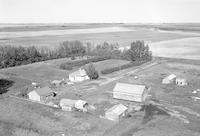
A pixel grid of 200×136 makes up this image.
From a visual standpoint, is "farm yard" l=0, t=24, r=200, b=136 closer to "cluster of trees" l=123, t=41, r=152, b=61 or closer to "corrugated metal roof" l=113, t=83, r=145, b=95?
"corrugated metal roof" l=113, t=83, r=145, b=95

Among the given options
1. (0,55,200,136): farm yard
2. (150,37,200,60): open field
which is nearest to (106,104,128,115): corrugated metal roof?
(0,55,200,136): farm yard

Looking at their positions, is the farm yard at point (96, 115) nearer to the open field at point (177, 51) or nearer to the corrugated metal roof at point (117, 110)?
the corrugated metal roof at point (117, 110)

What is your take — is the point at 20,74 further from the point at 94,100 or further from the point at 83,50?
the point at 83,50

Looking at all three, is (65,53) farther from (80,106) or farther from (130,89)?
(80,106)

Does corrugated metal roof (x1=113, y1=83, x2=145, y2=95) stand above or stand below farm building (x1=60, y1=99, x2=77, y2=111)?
above

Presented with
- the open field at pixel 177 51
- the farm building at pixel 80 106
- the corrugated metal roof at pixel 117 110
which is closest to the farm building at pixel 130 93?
the corrugated metal roof at pixel 117 110

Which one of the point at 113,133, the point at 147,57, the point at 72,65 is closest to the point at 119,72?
the point at 72,65
